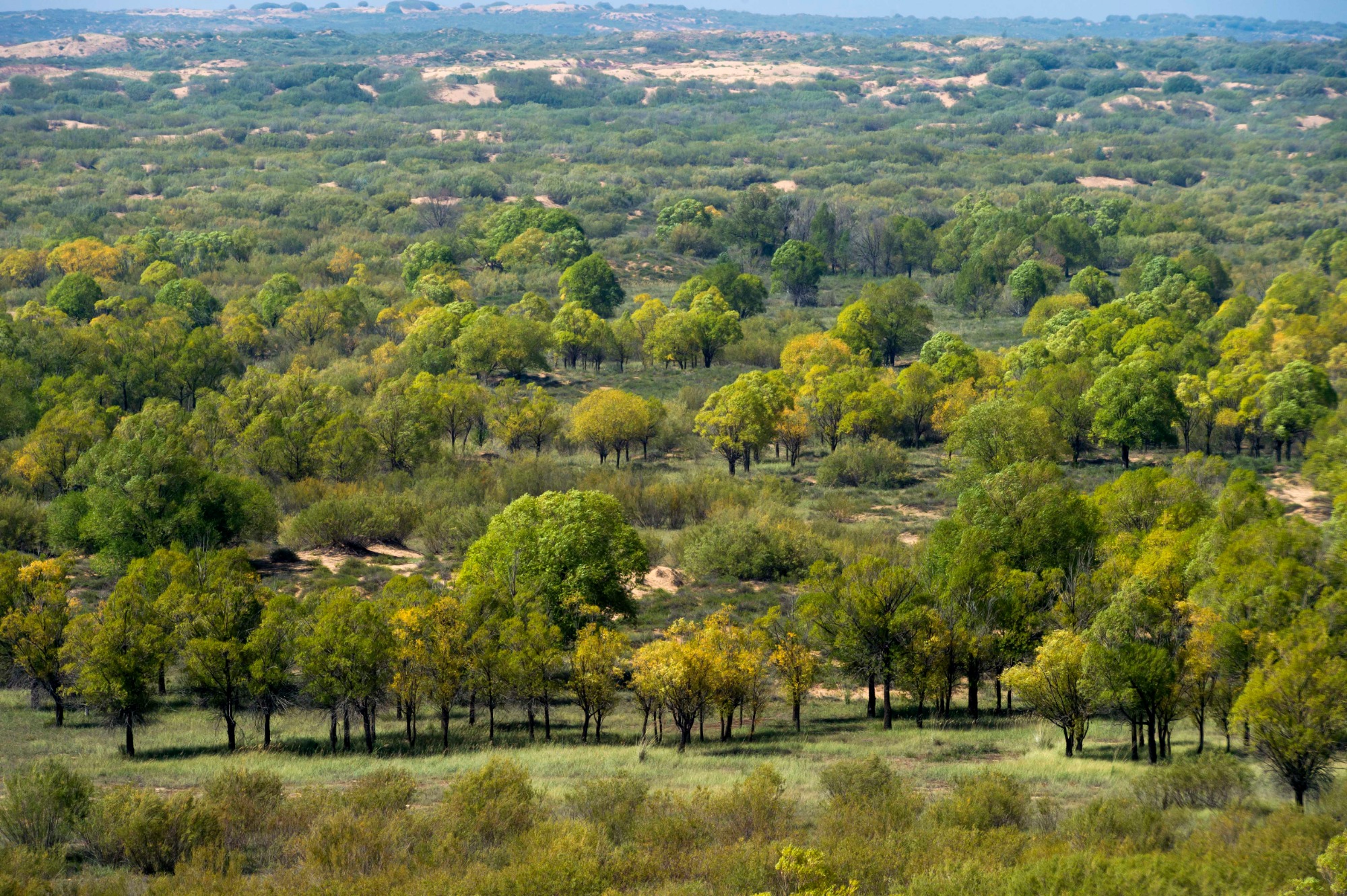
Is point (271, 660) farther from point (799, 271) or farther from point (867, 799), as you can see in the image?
point (799, 271)

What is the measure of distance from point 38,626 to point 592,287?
81.7 m

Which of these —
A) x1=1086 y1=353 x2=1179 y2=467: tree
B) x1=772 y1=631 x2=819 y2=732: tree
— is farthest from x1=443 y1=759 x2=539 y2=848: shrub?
x1=1086 y1=353 x2=1179 y2=467: tree

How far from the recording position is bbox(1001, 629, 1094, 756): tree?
109 feet

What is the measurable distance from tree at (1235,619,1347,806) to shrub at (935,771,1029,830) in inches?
246

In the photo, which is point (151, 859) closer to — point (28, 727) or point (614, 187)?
point (28, 727)

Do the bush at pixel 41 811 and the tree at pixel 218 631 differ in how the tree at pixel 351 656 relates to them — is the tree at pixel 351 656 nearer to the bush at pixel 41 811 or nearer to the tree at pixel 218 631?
the tree at pixel 218 631

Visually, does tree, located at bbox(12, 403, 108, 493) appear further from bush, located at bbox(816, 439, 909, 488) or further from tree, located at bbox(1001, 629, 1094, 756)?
tree, located at bbox(1001, 629, 1094, 756)

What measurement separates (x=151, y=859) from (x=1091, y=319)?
3200 inches

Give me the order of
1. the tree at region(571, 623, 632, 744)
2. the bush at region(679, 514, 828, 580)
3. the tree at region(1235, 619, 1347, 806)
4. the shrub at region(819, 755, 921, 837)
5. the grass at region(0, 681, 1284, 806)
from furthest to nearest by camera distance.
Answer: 1. the bush at region(679, 514, 828, 580)
2. the tree at region(571, 623, 632, 744)
3. the grass at region(0, 681, 1284, 806)
4. the tree at region(1235, 619, 1347, 806)
5. the shrub at region(819, 755, 921, 837)

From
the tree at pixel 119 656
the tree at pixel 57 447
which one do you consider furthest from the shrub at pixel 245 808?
the tree at pixel 57 447

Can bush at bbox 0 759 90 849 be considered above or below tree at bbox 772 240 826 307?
above

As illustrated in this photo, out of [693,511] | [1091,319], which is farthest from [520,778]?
[1091,319]

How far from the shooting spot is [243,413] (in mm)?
67625

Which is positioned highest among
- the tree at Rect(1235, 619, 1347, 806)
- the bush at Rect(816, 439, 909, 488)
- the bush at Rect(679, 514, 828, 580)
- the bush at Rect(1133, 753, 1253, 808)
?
the tree at Rect(1235, 619, 1347, 806)
